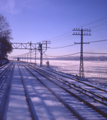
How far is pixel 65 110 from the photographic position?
7.93 m

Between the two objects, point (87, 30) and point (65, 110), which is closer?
point (65, 110)

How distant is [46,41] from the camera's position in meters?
46.7

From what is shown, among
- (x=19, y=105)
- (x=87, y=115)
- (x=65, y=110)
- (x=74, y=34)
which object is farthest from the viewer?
(x=74, y=34)

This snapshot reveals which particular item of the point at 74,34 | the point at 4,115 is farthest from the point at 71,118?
the point at 74,34

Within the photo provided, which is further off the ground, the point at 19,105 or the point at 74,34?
the point at 74,34

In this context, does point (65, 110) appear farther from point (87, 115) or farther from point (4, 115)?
point (4, 115)

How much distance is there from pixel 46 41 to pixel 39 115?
4062 cm

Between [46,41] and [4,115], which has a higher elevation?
[46,41]

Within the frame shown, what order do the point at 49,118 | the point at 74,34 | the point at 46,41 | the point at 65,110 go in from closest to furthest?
1. the point at 49,118
2. the point at 65,110
3. the point at 74,34
4. the point at 46,41

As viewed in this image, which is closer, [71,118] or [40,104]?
[71,118]

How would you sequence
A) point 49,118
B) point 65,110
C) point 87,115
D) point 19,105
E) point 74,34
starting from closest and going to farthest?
point 49,118, point 87,115, point 65,110, point 19,105, point 74,34

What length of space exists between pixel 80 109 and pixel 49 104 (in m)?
2.02

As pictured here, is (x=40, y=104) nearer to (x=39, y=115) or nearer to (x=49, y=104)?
(x=49, y=104)

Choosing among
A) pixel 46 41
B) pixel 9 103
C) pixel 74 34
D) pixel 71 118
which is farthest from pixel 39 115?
pixel 46 41
